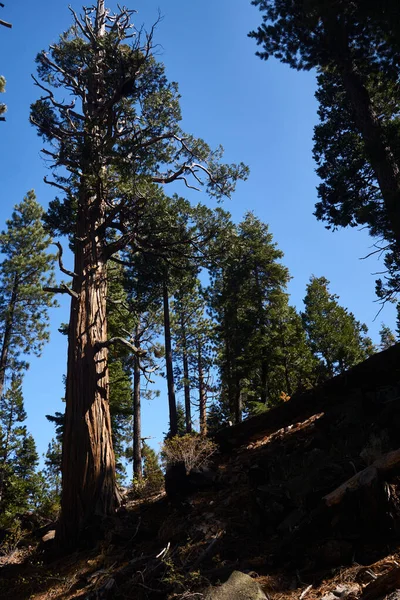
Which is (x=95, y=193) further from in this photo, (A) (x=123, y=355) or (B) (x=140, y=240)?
(A) (x=123, y=355)

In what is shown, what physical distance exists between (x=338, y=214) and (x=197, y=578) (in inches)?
413

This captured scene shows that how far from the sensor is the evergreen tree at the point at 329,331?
86.1 ft

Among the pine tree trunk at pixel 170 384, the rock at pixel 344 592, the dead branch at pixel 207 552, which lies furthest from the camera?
the pine tree trunk at pixel 170 384

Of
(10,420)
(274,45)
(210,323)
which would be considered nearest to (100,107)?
(274,45)

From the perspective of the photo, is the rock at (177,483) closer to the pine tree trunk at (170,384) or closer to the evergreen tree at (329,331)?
the pine tree trunk at (170,384)

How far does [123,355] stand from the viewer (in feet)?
71.8

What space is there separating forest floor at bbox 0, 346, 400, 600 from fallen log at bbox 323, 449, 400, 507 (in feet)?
0.05

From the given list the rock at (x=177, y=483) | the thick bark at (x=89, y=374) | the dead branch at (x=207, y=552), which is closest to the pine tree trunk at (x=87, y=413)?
the thick bark at (x=89, y=374)

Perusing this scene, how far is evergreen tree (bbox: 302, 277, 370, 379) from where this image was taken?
2625cm

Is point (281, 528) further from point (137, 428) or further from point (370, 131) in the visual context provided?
point (137, 428)

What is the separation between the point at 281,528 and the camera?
4727mm

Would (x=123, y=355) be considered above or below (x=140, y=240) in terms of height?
above

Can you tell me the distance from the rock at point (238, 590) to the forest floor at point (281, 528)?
0.51 feet

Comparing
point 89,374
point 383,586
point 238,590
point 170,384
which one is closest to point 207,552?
point 238,590
